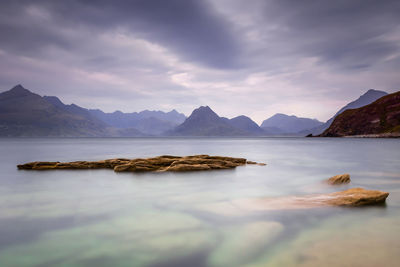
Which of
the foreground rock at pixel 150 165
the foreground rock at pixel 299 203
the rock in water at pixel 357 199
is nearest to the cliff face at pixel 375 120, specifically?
the foreground rock at pixel 150 165

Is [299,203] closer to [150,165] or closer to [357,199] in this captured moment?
[357,199]

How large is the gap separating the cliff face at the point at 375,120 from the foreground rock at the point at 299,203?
585 feet

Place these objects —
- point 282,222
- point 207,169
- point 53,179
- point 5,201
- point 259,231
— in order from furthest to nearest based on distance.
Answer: point 207,169 → point 53,179 → point 5,201 → point 282,222 → point 259,231

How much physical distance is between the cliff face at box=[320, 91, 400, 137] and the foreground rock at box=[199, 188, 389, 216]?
178 metres

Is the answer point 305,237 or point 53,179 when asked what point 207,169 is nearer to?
point 53,179

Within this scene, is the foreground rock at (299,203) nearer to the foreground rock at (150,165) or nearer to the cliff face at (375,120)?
the foreground rock at (150,165)

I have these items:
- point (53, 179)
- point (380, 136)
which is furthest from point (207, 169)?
point (380, 136)

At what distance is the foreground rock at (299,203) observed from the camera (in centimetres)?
1189

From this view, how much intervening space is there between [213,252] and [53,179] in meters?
19.7

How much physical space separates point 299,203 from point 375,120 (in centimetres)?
20355

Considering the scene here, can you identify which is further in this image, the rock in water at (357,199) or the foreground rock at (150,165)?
the foreground rock at (150,165)

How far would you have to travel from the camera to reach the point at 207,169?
26938 millimetres

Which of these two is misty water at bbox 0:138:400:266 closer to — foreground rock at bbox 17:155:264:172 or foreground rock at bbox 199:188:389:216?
foreground rock at bbox 199:188:389:216

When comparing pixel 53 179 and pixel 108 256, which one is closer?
pixel 108 256
